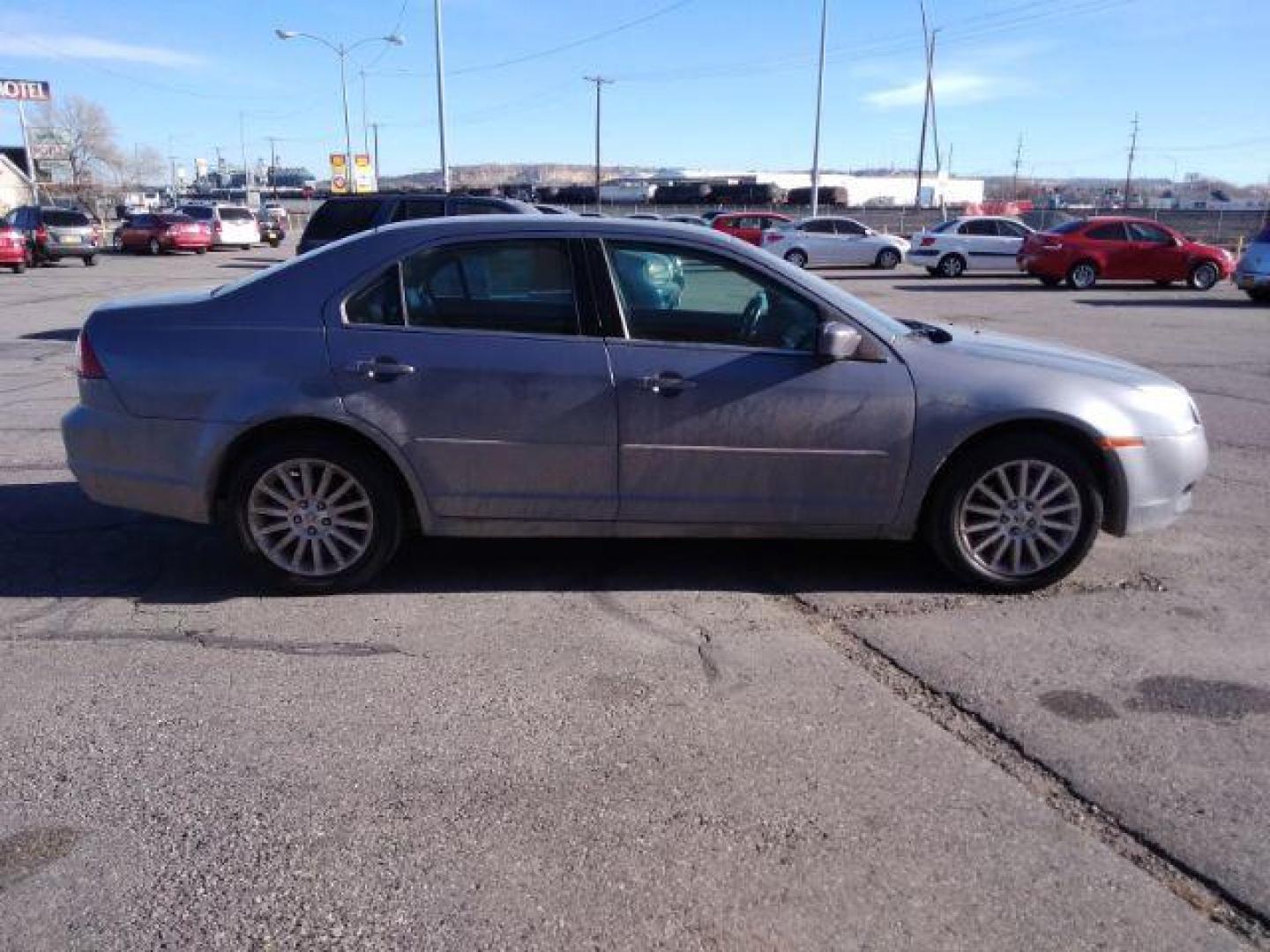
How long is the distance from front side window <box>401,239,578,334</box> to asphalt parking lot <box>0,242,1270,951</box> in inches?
48.8

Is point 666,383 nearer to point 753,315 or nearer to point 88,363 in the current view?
point 753,315

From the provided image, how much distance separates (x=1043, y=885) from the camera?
109 inches

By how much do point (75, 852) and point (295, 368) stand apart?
2260 mm

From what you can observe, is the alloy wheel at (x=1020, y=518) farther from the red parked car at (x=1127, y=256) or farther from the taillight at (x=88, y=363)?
the red parked car at (x=1127, y=256)

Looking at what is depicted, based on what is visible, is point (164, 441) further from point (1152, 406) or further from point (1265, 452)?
point (1265, 452)

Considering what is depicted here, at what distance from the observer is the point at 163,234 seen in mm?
38000

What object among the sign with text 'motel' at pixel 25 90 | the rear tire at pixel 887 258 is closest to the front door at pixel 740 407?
the rear tire at pixel 887 258

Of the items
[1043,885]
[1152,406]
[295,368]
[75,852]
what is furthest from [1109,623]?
[75,852]

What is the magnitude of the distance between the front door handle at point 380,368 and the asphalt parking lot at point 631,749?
3.34 ft

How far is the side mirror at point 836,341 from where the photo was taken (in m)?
4.50

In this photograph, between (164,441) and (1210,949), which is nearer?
(1210,949)

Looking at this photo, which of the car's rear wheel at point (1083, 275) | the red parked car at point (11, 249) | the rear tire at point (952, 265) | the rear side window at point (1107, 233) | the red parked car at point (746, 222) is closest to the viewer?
the rear side window at point (1107, 233)

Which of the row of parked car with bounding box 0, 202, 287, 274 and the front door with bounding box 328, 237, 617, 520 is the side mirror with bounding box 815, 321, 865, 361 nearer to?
the front door with bounding box 328, 237, 617, 520

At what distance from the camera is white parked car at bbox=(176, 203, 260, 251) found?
40.0 meters
